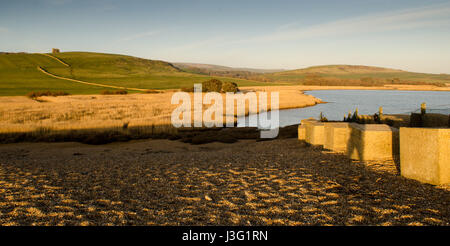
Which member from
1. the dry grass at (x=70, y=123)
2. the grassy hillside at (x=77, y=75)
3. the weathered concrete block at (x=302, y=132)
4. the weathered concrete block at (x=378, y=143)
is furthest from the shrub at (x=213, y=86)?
the weathered concrete block at (x=378, y=143)

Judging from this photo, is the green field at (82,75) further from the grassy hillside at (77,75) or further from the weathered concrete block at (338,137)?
the weathered concrete block at (338,137)

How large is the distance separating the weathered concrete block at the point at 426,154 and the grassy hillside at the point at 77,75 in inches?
2852

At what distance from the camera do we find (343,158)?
29.9 ft

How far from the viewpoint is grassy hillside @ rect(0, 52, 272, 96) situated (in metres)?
72.4

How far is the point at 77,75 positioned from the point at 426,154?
351 ft

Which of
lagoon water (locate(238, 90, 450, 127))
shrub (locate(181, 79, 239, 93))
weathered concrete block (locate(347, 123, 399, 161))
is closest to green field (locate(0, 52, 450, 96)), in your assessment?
shrub (locate(181, 79, 239, 93))

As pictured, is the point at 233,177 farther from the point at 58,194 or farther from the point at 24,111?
the point at 24,111

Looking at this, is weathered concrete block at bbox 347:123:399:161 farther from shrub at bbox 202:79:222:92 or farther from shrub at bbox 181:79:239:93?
shrub at bbox 202:79:222:92

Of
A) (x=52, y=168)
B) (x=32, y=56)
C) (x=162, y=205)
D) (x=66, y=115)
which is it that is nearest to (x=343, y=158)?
(x=162, y=205)

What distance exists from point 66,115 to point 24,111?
16.7 ft

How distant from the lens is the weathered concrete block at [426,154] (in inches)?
222

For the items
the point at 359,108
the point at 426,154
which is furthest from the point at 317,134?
the point at 359,108

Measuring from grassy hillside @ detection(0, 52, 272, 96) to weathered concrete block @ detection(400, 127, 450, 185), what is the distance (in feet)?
238
